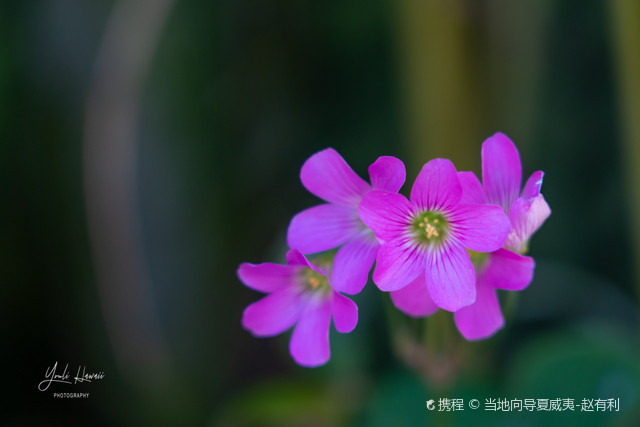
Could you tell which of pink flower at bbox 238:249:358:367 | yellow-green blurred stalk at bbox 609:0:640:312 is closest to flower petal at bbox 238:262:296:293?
pink flower at bbox 238:249:358:367

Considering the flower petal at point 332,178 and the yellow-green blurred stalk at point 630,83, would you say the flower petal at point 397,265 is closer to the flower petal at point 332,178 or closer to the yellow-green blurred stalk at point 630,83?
the flower petal at point 332,178

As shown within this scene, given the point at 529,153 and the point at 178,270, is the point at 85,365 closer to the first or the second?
the point at 178,270

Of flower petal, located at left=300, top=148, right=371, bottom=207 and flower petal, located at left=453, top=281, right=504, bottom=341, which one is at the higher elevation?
flower petal, located at left=300, top=148, right=371, bottom=207

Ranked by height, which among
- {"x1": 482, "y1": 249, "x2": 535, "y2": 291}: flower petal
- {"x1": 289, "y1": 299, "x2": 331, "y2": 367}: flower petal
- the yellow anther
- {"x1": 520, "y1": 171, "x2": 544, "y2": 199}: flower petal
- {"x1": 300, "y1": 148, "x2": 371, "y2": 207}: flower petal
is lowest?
{"x1": 289, "y1": 299, "x2": 331, "y2": 367}: flower petal

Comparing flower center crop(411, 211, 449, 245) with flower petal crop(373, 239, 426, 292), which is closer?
flower petal crop(373, 239, 426, 292)

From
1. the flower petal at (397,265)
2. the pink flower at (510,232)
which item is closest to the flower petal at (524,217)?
the pink flower at (510,232)

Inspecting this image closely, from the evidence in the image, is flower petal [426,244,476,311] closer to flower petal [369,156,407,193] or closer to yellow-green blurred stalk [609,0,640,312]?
flower petal [369,156,407,193]

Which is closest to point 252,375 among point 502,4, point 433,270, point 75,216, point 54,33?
point 75,216

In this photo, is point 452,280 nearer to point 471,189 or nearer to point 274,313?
point 471,189
